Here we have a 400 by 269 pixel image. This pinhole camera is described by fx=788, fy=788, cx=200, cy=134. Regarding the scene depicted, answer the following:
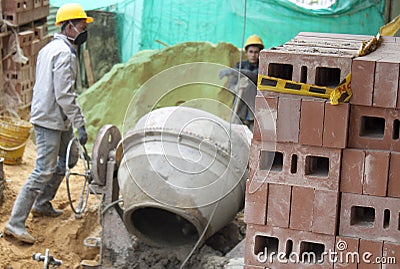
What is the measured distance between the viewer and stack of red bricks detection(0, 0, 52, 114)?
10.3 m

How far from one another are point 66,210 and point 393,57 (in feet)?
16.0

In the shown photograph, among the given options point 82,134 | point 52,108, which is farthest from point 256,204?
point 52,108

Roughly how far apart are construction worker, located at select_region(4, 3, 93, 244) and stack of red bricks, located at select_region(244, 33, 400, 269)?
321 cm

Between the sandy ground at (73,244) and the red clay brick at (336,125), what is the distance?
102 inches

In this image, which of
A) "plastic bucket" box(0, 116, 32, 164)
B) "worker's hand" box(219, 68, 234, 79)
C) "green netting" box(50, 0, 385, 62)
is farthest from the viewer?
"green netting" box(50, 0, 385, 62)

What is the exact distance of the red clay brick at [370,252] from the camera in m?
4.46

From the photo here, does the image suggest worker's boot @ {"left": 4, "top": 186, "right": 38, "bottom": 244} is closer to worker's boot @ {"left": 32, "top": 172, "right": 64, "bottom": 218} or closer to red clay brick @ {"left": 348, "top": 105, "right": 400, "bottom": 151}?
worker's boot @ {"left": 32, "top": 172, "right": 64, "bottom": 218}

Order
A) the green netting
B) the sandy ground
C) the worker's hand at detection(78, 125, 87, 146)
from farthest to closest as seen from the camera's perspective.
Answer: the green netting, the worker's hand at detection(78, 125, 87, 146), the sandy ground

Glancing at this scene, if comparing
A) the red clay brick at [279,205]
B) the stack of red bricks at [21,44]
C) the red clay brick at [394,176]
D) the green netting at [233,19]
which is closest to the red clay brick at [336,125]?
the red clay brick at [394,176]

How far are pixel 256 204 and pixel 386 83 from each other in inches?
40.3

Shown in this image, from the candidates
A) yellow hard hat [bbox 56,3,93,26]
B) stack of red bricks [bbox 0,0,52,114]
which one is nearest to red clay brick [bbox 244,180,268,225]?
yellow hard hat [bbox 56,3,93,26]

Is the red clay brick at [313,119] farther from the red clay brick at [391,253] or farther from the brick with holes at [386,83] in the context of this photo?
the red clay brick at [391,253]

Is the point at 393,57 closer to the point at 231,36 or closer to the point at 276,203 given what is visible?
the point at 276,203

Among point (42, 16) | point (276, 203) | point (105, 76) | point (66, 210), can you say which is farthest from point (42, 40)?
point (276, 203)
